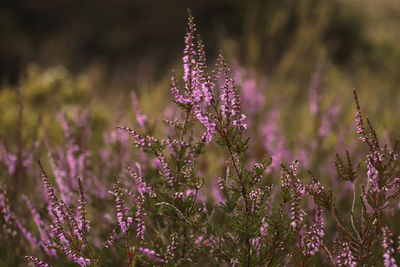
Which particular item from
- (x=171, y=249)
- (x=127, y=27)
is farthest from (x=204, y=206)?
(x=127, y=27)

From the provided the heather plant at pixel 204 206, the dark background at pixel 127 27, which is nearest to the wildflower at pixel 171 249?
the heather plant at pixel 204 206

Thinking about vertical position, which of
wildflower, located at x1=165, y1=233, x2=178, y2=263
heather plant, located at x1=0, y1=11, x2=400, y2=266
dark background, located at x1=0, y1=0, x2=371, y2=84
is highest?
dark background, located at x1=0, y1=0, x2=371, y2=84

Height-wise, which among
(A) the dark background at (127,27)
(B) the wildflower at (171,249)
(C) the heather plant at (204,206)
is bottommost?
(B) the wildflower at (171,249)

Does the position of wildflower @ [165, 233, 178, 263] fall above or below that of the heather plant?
below

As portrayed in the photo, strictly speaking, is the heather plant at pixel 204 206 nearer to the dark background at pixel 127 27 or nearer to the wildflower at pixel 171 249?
the wildflower at pixel 171 249

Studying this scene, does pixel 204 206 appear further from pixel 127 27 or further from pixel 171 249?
pixel 127 27

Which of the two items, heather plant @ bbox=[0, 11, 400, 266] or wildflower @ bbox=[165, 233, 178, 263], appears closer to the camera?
heather plant @ bbox=[0, 11, 400, 266]

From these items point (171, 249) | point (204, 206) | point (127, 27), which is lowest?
point (171, 249)

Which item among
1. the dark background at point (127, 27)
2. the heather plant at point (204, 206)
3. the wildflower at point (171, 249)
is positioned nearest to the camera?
the heather plant at point (204, 206)

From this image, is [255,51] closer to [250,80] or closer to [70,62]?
[250,80]

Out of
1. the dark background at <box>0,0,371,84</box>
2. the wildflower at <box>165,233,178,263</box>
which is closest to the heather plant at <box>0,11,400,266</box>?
the wildflower at <box>165,233,178,263</box>

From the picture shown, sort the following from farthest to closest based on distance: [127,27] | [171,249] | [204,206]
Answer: [127,27], [204,206], [171,249]

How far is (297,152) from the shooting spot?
405 cm

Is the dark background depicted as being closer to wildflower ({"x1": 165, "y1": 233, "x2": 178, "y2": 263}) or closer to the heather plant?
the heather plant
